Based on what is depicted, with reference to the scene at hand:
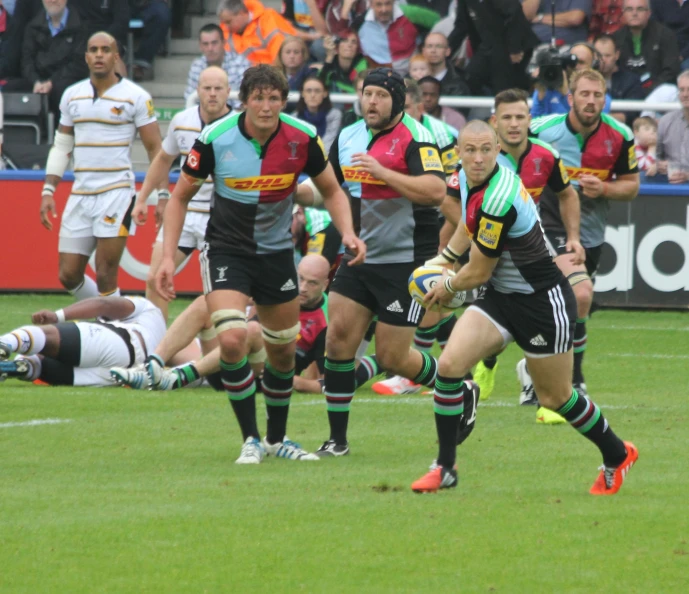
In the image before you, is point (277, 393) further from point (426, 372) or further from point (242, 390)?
point (426, 372)

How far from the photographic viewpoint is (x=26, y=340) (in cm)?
1029

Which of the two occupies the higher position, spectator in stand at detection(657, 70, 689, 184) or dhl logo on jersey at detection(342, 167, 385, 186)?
dhl logo on jersey at detection(342, 167, 385, 186)

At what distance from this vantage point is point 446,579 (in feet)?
17.2

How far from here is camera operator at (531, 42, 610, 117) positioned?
14039mm

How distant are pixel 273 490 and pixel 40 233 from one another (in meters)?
9.80

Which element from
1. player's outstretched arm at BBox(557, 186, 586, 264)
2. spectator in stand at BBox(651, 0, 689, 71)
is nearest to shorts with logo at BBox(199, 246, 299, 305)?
player's outstretched arm at BBox(557, 186, 586, 264)

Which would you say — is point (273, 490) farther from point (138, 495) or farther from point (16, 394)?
point (16, 394)

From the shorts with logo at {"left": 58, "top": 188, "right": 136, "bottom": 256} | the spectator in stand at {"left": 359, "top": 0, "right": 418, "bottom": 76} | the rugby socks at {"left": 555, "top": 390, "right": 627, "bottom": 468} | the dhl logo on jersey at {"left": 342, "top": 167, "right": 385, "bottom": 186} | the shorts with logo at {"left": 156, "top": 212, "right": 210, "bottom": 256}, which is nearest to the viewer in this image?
the rugby socks at {"left": 555, "top": 390, "right": 627, "bottom": 468}

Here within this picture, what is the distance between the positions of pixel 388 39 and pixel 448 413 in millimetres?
11573

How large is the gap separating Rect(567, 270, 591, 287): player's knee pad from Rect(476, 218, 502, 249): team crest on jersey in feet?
10.5

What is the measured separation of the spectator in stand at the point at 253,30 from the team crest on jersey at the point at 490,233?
12.0 metres

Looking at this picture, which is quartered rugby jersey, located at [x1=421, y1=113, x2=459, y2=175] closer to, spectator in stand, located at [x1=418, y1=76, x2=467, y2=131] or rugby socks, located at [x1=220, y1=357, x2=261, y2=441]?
rugby socks, located at [x1=220, y1=357, x2=261, y2=441]

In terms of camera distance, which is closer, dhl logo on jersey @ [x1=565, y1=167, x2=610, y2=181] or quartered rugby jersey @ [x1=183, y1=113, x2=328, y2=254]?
quartered rugby jersey @ [x1=183, y1=113, x2=328, y2=254]

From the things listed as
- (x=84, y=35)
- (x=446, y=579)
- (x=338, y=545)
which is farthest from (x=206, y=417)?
(x=84, y=35)
